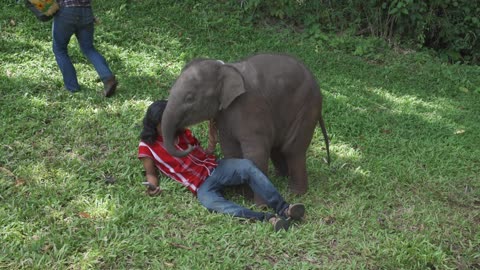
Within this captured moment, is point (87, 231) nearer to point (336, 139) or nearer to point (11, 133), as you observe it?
point (11, 133)

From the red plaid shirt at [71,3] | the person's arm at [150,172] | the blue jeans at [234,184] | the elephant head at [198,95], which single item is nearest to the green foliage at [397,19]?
the red plaid shirt at [71,3]

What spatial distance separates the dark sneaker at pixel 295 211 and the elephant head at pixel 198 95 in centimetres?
92

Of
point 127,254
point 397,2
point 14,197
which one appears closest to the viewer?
point 127,254

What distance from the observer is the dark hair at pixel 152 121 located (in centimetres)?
434

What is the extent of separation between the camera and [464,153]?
5.79m

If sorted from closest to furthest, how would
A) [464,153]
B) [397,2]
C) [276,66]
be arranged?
[276,66], [464,153], [397,2]

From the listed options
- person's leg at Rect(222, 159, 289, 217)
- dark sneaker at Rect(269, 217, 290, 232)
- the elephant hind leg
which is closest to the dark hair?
person's leg at Rect(222, 159, 289, 217)

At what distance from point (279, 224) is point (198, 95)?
1.20 metres

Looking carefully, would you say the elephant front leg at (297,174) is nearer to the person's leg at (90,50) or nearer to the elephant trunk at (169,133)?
the elephant trunk at (169,133)

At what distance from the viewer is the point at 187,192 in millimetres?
4434

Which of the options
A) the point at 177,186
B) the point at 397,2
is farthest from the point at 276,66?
the point at 397,2

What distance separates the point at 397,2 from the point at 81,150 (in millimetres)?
6887

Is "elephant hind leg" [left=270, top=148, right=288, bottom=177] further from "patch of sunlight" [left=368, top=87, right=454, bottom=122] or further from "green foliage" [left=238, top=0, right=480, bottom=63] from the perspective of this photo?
"green foliage" [left=238, top=0, right=480, bottom=63]

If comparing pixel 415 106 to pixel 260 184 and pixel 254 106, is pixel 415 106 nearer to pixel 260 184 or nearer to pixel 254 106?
pixel 254 106
